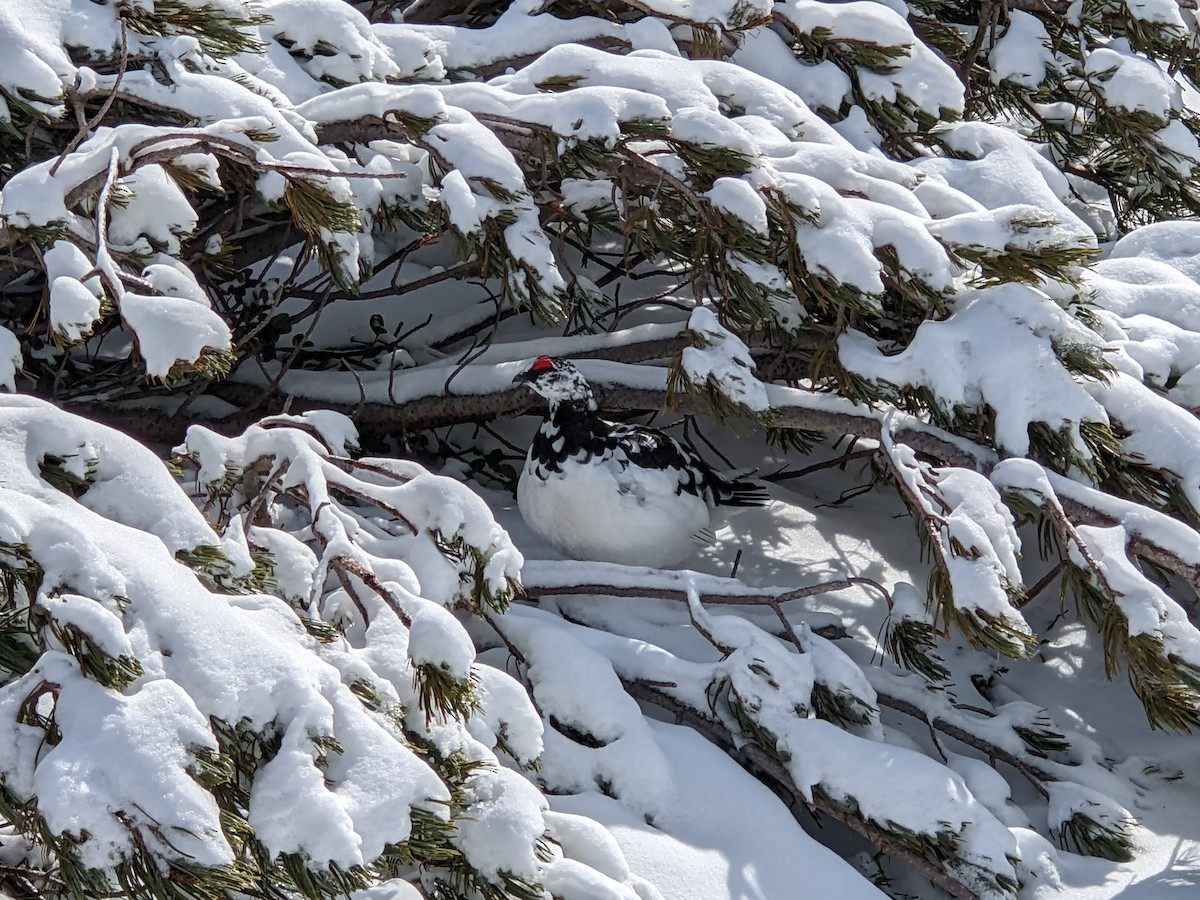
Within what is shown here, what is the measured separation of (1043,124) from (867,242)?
1505 millimetres

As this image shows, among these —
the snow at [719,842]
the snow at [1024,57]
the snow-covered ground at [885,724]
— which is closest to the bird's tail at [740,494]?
the snow-covered ground at [885,724]

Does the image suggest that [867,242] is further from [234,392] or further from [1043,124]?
[234,392]

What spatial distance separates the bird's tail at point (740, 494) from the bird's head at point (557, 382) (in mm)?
480

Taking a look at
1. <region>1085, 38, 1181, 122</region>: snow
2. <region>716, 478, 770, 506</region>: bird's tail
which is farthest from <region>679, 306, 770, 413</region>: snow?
<region>1085, 38, 1181, 122</region>: snow

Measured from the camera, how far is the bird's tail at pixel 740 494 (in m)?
3.42

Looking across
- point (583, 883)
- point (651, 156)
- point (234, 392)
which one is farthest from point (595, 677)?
point (234, 392)

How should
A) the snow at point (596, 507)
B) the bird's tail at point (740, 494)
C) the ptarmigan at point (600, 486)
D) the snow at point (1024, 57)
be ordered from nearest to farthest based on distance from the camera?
the snow at point (596, 507)
the ptarmigan at point (600, 486)
the snow at point (1024, 57)
the bird's tail at point (740, 494)

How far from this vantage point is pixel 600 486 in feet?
10.1

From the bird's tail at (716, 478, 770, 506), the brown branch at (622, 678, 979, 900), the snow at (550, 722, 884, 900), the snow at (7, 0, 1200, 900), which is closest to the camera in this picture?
the snow at (7, 0, 1200, 900)

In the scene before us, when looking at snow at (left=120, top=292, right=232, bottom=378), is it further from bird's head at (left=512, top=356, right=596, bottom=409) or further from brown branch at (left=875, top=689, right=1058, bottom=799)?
brown branch at (left=875, top=689, right=1058, bottom=799)

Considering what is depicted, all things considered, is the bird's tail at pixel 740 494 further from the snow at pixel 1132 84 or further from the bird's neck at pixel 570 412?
the snow at pixel 1132 84

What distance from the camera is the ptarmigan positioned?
3.10 m

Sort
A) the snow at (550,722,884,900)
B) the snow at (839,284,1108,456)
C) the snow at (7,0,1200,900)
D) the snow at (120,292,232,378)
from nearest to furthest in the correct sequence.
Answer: the snow at (7,0,1200,900), the snow at (120,292,232,378), the snow at (550,722,884,900), the snow at (839,284,1108,456)

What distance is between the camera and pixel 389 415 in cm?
342
